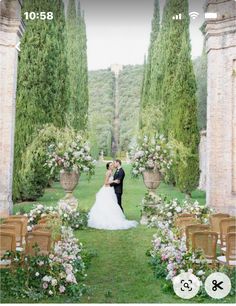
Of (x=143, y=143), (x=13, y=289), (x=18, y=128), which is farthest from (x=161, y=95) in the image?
(x=13, y=289)

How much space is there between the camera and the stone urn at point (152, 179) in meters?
5.64

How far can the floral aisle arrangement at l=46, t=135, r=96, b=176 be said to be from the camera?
546 cm

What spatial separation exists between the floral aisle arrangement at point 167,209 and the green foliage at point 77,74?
103 cm

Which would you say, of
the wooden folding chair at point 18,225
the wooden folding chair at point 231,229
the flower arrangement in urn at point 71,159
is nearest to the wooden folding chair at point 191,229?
the wooden folding chair at point 231,229

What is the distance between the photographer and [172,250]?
3992 millimetres

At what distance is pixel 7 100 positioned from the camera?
5.18 meters

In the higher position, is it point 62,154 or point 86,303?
point 62,154

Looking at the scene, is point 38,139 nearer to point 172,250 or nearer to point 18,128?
point 18,128

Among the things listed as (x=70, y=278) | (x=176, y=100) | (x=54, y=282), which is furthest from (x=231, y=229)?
(x=176, y=100)

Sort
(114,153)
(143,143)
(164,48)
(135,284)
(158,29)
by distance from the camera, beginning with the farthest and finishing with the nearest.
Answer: (143,143) → (164,48) → (114,153) → (158,29) → (135,284)

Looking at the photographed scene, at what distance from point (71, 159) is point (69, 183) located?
1.28 ft

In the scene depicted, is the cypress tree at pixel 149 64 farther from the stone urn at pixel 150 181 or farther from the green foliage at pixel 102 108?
the stone urn at pixel 150 181

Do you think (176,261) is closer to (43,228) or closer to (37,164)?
(43,228)

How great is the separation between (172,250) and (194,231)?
246mm
